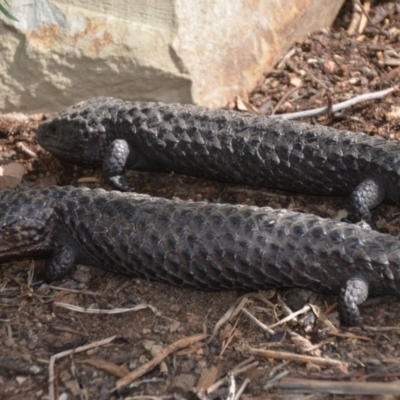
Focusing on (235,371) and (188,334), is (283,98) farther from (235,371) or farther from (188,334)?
(235,371)

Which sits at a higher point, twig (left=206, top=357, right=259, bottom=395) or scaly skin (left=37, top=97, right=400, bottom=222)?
scaly skin (left=37, top=97, right=400, bottom=222)

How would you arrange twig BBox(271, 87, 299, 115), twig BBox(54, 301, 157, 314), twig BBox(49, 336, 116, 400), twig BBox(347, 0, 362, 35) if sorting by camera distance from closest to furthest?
twig BBox(49, 336, 116, 400)
twig BBox(54, 301, 157, 314)
twig BBox(271, 87, 299, 115)
twig BBox(347, 0, 362, 35)

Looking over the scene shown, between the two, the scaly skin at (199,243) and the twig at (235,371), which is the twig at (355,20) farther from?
the twig at (235,371)

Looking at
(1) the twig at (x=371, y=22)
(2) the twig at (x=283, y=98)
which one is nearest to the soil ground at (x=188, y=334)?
(2) the twig at (x=283, y=98)

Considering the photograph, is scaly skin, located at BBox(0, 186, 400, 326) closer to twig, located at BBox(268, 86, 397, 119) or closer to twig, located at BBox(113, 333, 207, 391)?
twig, located at BBox(113, 333, 207, 391)

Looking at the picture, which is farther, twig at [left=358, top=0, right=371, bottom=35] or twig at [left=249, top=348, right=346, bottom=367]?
twig at [left=358, top=0, right=371, bottom=35]

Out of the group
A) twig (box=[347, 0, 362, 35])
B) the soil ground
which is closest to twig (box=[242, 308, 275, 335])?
the soil ground

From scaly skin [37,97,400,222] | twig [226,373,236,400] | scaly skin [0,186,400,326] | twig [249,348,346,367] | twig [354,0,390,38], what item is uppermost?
twig [354,0,390,38]
